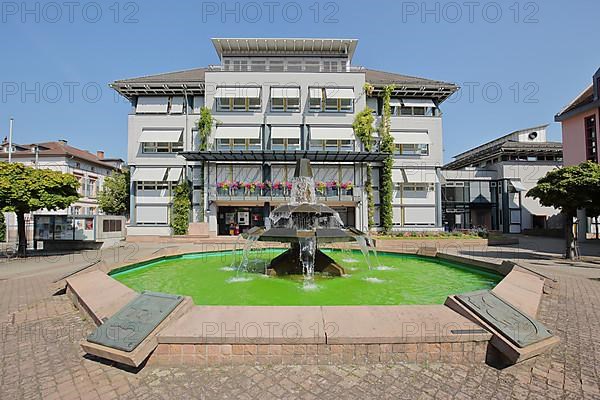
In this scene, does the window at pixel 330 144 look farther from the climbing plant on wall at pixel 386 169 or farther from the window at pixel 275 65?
the window at pixel 275 65

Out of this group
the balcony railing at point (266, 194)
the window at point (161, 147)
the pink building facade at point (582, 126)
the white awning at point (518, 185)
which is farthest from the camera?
the white awning at point (518, 185)

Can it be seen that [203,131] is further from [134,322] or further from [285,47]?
[134,322]

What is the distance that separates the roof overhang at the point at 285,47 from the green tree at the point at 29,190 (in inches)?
856

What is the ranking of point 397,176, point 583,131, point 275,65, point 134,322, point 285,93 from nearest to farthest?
point 134,322, point 583,131, point 285,93, point 397,176, point 275,65

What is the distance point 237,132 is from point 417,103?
17018 millimetres

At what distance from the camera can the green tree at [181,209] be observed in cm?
2691

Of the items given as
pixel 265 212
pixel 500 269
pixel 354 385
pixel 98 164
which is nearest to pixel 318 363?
pixel 354 385

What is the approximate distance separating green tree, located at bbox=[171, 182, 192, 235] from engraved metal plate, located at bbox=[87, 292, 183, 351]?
23.6m

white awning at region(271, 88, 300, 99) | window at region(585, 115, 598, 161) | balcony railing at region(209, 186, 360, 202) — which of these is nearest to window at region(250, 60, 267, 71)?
white awning at region(271, 88, 300, 99)

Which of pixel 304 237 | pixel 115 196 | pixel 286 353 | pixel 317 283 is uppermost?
pixel 115 196

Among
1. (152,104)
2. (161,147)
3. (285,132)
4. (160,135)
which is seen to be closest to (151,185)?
(161,147)

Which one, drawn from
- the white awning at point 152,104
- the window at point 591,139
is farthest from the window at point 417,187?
the white awning at point 152,104

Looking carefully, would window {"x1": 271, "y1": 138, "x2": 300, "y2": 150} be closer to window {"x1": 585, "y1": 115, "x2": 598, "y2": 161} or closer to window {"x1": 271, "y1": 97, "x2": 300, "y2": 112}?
window {"x1": 271, "y1": 97, "x2": 300, "y2": 112}

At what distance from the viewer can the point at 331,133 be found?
27.8m
